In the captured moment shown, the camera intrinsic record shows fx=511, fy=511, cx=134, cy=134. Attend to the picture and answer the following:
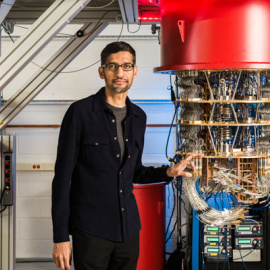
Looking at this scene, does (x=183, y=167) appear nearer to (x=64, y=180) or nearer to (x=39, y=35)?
(x=64, y=180)

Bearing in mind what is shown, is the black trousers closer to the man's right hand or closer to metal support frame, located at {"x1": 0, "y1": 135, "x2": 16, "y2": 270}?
the man's right hand

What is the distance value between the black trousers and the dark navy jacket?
0.03 meters

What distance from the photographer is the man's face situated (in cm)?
224

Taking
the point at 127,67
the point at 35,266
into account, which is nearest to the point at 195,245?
the point at 35,266

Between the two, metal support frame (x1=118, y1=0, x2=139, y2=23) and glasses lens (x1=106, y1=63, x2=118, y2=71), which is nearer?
glasses lens (x1=106, y1=63, x2=118, y2=71)

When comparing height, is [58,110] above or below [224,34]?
below

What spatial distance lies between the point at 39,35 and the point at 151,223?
6.96ft

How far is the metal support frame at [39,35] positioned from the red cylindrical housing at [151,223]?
1.77 meters

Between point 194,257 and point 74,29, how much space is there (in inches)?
93.2

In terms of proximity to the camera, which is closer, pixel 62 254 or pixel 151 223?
pixel 62 254

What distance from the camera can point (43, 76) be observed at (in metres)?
3.46

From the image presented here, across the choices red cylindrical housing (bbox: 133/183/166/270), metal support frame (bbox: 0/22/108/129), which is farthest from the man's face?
red cylindrical housing (bbox: 133/183/166/270)

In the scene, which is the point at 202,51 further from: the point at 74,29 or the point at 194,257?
the point at 74,29

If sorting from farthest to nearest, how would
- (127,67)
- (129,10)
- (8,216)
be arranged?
(8,216) < (129,10) < (127,67)
